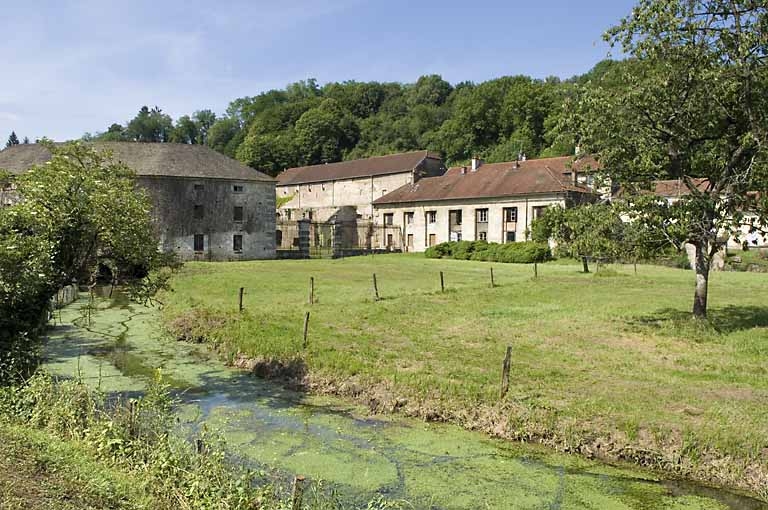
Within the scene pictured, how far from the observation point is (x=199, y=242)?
4650 cm

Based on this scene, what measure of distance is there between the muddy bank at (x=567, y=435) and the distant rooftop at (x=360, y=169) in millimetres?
59173

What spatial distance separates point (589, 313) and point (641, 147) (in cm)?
572

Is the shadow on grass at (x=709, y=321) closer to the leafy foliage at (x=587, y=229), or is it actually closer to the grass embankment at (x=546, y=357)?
the grass embankment at (x=546, y=357)

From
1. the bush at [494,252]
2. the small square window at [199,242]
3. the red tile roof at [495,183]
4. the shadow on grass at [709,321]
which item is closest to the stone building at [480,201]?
the red tile roof at [495,183]

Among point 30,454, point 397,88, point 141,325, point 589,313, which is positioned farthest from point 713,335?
point 397,88

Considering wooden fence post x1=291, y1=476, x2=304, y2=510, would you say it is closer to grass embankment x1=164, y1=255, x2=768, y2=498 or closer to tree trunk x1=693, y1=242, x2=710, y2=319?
grass embankment x1=164, y1=255, x2=768, y2=498

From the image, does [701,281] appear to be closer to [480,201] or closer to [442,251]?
[442,251]

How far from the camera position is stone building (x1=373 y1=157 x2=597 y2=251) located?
165ft

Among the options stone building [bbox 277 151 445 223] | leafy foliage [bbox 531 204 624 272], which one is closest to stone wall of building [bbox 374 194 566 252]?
stone building [bbox 277 151 445 223]

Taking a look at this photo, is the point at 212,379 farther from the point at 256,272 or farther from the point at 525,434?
the point at 256,272

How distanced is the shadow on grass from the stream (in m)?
8.78

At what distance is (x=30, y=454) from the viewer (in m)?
7.31

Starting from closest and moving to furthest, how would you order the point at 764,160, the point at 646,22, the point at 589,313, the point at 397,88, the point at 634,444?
the point at 634,444, the point at 764,160, the point at 646,22, the point at 589,313, the point at 397,88

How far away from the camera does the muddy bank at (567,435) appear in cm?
836
